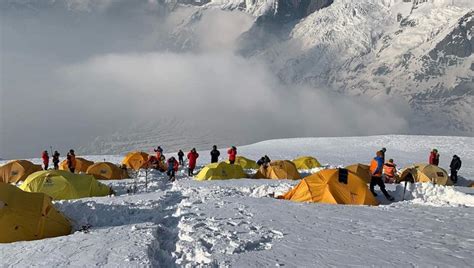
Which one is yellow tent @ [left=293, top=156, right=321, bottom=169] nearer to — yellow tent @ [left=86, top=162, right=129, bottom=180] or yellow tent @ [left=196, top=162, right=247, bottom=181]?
yellow tent @ [left=196, top=162, right=247, bottom=181]

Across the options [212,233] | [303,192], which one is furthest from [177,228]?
[303,192]

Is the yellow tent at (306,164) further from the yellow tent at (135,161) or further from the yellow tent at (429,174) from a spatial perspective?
the yellow tent at (135,161)

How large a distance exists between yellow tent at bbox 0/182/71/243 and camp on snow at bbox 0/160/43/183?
14.7 metres

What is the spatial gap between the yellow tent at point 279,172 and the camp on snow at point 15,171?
1312cm

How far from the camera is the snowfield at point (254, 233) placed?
7.89 meters

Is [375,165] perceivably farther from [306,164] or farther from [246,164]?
[246,164]

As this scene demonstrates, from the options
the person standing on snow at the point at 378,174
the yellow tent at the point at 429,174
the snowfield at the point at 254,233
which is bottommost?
the yellow tent at the point at 429,174

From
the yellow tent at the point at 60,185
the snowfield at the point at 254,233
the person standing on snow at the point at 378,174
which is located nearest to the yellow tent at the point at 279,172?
the snowfield at the point at 254,233

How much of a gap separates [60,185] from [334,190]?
10.3 meters

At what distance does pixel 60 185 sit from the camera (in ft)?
53.9

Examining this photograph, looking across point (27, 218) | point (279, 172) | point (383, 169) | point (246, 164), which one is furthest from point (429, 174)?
point (27, 218)

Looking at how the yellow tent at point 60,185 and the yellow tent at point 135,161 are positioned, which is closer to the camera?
the yellow tent at point 60,185

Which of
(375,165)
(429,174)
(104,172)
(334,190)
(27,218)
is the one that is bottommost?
(429,174)

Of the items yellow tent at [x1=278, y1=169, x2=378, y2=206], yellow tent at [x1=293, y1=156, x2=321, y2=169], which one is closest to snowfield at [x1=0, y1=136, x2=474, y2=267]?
yellow tent at [x1=278, y1=169, x2=378, y2=206]
